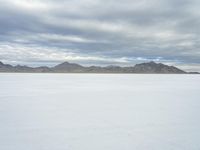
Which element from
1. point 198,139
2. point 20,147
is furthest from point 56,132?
point 198,139

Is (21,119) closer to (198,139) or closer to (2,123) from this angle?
(2,123)

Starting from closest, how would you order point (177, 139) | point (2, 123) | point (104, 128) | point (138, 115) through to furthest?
point (177, 139) < point (104, 128) < point (2, 123) < point (138, 115)

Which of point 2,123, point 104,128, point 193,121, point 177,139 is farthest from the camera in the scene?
point 193,121

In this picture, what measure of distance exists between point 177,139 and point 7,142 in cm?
324

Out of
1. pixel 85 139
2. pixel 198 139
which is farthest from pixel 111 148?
pixel 198 139

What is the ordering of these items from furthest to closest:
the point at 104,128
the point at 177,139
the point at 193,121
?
1. the point at 193,121
2. the point at 104,128
3. the point at 177,139

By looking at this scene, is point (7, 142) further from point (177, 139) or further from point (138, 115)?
point (138, 115)

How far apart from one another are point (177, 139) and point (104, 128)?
1654mm

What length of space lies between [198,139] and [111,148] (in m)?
1.79

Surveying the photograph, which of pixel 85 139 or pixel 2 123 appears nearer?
pixel 85 139

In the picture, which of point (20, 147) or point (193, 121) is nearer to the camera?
point (20, 147)

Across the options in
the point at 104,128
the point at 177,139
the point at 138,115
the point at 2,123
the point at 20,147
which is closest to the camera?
the point at 20,147

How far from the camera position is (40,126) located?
5.56m

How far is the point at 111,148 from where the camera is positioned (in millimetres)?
4090
